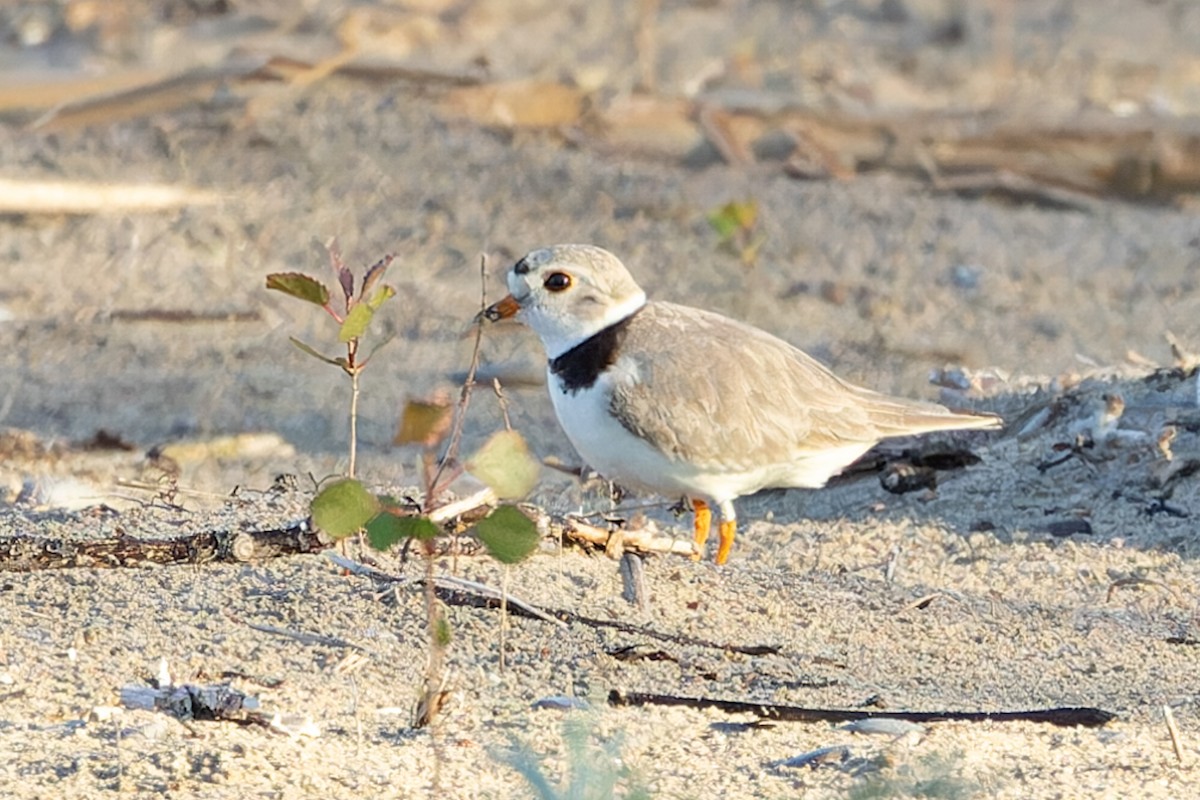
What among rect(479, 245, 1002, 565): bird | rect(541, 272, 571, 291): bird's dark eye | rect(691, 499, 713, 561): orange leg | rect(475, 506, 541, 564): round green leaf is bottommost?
rect(475, 506, 541, 564): round green leaf

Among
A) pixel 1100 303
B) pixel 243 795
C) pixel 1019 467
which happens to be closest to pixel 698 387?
pixel 1019 467

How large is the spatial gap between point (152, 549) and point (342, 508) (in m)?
0.92

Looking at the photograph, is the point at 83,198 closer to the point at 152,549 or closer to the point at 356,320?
the point at 152,549

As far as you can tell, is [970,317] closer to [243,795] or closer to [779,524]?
[779,524]

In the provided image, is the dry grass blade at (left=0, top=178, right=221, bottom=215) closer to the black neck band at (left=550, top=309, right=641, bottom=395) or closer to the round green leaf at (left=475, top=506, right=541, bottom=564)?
the black neck band at (left=550, top=309, right=641, bottom=395)

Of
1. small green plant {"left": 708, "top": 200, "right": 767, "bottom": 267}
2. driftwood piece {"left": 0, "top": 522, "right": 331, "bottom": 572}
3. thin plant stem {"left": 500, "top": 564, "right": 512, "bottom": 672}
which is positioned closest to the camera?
thin plant stem {"left": 500, "top": 564, "right": 512, "bottom": 672}

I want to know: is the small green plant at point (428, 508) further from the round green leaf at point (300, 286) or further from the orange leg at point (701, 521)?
the orange leg at point (701, 521)

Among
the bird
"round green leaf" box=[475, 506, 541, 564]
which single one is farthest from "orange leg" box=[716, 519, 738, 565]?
"round green leaf" box=[475, 506, 541, 564]

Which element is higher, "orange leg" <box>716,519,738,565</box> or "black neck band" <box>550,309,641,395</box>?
"black neck band" <box>550,309,641,395</box>

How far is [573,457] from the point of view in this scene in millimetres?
5527

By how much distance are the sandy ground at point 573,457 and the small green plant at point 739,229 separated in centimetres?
9

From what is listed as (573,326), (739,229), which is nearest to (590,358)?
(573,326)

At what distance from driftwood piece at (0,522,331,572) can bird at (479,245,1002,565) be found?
2.46ft

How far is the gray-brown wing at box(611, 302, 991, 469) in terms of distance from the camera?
155 inches
